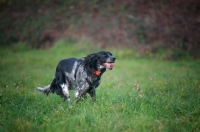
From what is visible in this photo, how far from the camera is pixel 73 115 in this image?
534 centimetres

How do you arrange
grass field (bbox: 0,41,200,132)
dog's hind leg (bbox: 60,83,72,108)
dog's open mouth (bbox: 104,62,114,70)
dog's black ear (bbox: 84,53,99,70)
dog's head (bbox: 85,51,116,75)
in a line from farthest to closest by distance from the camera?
dog's hind leg (bbox: 60,83,72,108)
dog's black ear (bbox: 84,53,99,70)
dog's head (bbox: 85,51,116,75)
dog's open mouth (bbox: 104,62,114,70)
grass field (bbox: 0,41,200,132)

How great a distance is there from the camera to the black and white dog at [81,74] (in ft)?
21.4

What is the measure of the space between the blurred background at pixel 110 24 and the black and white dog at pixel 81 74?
9490mm

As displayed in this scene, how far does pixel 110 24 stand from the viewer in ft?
64.9

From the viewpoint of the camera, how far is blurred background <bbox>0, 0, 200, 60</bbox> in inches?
645

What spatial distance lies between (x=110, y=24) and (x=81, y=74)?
13491 millimetres

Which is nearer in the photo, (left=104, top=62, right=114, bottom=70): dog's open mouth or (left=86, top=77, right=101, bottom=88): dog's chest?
(left=104, top=62, right=114, bottom=70): dog's open mouth

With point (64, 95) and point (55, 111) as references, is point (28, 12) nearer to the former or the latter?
point (64, 95)

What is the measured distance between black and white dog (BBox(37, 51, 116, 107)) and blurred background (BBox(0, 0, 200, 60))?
31.1 feet

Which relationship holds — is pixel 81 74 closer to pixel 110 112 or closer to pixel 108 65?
→ pixel 108 65

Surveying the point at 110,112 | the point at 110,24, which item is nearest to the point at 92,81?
the point at 110,112

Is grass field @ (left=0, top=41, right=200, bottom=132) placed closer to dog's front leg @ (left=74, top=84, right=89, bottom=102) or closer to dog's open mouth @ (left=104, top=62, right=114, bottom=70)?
dog's front leg @ (left=74, top=84, right=89, bottom=102)

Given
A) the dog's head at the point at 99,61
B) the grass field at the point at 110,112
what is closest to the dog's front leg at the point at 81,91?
the grass field at the point at 110,112

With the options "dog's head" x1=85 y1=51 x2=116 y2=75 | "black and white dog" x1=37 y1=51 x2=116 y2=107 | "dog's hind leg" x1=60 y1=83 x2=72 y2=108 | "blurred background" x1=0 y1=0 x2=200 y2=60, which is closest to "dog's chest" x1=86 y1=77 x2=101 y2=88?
"black and white dog" x1=37 y1=51 x2=116 y2=107
